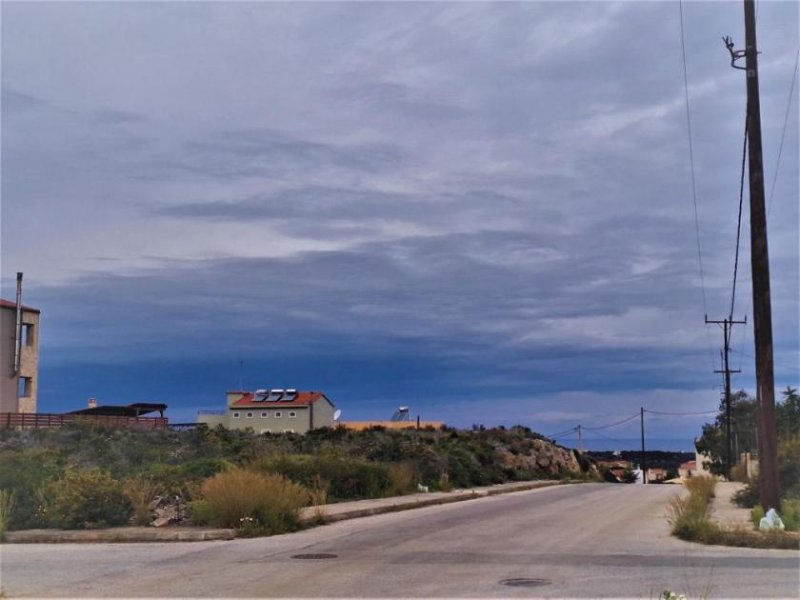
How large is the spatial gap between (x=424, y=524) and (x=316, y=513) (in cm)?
232

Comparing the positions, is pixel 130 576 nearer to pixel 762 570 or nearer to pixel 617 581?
pixel 617 581

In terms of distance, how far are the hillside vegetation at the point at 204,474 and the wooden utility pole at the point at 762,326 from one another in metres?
9.12

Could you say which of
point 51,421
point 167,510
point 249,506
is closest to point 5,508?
point 167,510

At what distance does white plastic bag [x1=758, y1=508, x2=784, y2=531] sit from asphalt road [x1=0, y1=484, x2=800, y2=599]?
1.49 metres

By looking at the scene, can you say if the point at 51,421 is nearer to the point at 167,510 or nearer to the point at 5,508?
the point at 167,510

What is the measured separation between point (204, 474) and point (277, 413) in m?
56.8

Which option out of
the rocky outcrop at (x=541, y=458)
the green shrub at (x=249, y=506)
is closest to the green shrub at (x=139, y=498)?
the green shrub at (x=249, y=506)

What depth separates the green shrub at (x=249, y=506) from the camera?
1762 centimetres

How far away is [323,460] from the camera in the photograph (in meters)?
26.6

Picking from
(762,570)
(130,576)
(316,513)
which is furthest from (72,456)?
(762,570)

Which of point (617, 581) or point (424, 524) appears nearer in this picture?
point (617, 581)

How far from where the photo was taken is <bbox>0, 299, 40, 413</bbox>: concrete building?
55.9 m

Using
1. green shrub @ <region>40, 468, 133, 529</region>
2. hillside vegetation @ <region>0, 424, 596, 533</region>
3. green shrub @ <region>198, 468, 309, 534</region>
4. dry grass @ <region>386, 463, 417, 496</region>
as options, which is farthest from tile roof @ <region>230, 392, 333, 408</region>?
green shrub @ <region>198, 468, 309, 534</region>

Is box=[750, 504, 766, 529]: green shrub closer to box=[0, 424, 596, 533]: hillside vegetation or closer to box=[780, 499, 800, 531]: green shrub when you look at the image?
box=[780, 499, 800, 531]: green shrub
